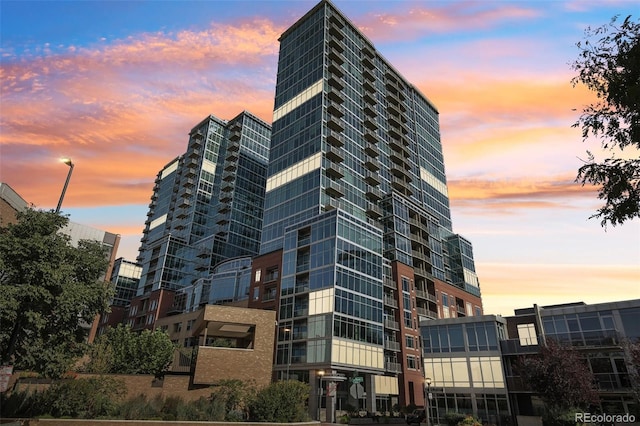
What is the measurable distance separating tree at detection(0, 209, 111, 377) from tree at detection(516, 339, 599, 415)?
3453 cm

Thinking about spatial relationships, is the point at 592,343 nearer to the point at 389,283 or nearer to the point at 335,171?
the point at 389,283

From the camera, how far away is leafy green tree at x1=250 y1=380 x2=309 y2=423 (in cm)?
2717

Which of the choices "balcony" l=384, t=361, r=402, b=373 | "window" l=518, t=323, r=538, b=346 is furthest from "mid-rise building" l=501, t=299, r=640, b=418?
"balcony" l=384, t=361, r=402, b=373

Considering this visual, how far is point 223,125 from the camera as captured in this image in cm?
13500

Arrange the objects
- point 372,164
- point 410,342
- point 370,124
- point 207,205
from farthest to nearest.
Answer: point 207,205 < point 370,124 < point 372,164 < point 410,342

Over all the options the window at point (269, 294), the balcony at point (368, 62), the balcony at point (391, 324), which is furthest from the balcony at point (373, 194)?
the balcony at point (368, 62)

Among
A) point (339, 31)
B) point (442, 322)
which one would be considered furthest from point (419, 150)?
point (442, 322)

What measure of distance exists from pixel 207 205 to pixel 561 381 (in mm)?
105783

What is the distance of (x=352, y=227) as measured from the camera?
62750 millimetres

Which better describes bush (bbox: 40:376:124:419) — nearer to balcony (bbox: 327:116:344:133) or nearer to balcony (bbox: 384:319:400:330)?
balcony (bbox: 384:319:400:330)

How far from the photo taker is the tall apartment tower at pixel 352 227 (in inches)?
2255

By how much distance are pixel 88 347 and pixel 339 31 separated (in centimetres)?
8040

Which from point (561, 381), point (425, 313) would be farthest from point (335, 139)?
point (561, 381)

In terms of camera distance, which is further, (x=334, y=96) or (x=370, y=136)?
(x=370, y=136)
